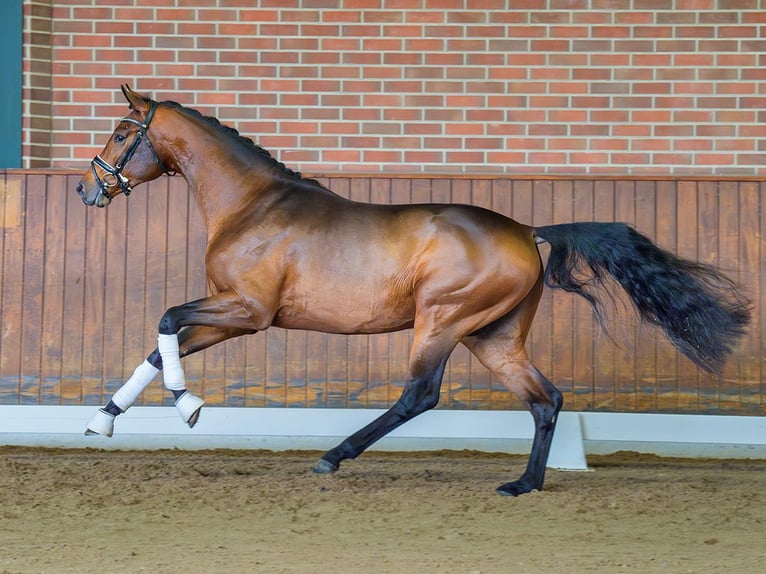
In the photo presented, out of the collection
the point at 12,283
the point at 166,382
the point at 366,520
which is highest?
the point at 12,283

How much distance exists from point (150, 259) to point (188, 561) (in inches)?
145

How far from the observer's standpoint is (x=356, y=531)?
3.88 meters

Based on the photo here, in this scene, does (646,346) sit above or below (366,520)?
above

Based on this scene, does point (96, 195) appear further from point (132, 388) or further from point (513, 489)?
point (513, 489)

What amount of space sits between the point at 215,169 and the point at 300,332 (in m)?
1.85

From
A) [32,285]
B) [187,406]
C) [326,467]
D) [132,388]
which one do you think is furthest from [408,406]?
[32,285]

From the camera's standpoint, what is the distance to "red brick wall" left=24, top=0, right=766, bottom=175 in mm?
6938

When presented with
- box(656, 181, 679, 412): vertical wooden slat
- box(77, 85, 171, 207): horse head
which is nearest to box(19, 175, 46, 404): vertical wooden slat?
box(77, 85, 171, 207): horse head

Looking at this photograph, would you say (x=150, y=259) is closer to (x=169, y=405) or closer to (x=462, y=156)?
(x=169, y=405)

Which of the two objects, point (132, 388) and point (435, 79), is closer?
point (132, 388)

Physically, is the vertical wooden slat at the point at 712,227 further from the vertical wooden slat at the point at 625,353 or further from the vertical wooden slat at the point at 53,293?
the vertical wooden slat at the point at 53,293

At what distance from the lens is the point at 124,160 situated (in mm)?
5145

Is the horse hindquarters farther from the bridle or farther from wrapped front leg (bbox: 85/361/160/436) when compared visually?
the bridle

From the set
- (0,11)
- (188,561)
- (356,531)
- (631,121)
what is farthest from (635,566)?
(0,11)
